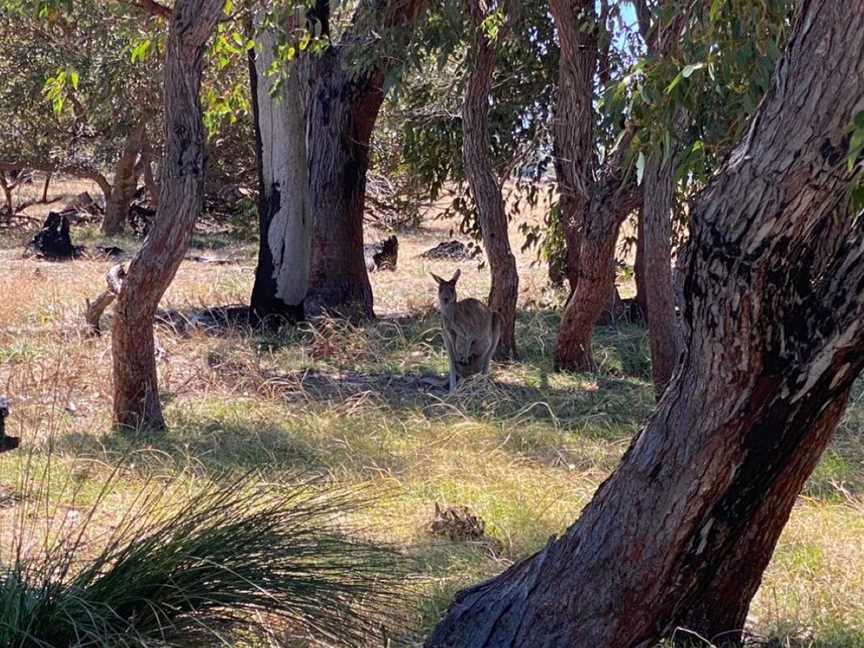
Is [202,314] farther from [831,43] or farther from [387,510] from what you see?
[831,43]

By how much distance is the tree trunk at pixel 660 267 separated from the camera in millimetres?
9281

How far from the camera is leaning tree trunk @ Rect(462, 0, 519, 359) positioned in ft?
37.7

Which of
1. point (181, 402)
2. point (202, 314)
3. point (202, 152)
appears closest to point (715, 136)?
point (202, 152)

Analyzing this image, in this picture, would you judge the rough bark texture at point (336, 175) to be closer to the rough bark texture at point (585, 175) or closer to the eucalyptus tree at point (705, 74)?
the rough bark texture at point (585, 175)

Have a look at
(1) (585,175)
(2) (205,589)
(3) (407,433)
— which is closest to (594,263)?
(1) (585,175)

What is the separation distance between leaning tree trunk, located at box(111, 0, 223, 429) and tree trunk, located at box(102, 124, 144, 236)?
1503 cm

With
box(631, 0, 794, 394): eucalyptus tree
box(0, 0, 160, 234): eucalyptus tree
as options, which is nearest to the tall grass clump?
box(631, 0, 794, 394): eucalyptus tree

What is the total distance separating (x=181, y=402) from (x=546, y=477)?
3336mm

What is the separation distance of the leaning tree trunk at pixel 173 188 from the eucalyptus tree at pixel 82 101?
650 centimetres

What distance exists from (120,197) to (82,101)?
225 centimetres

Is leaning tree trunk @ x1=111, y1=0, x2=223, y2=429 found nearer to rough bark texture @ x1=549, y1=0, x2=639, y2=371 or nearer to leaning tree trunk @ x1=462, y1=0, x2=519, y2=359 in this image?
rough bark texture @ x1=549, y1=0, x2=639, y2=371

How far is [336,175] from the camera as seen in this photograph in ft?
46.9

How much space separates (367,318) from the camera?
46.6ft

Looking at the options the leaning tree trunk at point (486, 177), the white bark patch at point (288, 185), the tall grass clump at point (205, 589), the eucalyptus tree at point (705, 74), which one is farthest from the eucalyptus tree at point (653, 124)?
the white bark patch at point (288, 185)
